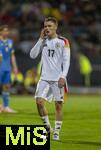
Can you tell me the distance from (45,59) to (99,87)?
64.1ft

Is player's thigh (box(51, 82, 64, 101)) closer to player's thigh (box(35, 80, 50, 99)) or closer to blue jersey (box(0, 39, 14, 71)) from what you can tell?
player's thigh (box(35, 80, 50, 99))

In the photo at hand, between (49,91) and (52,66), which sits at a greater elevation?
(52,66)

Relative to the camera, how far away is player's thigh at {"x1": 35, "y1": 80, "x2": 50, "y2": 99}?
40.1ft

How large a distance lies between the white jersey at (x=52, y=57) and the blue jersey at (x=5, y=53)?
18.6ft

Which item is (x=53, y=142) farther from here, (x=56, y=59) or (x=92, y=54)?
(x=92, y=54)

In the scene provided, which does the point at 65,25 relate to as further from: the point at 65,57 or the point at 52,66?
the point at 65,57

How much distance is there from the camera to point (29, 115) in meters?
17.1

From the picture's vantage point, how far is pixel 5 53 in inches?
711

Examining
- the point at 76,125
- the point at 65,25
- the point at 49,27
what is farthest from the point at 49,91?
the point at 65,25

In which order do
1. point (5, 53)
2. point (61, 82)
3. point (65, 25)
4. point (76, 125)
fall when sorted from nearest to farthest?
1. point (61, 82)
2. point (76, 125)
3. point (5, 53)
4. point (65, 25)

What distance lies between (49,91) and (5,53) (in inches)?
231

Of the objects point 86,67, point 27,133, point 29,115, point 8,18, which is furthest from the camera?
point 8,18

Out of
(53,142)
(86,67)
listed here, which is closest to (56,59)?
(53,142)

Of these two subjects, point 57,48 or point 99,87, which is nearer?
point 57,48
